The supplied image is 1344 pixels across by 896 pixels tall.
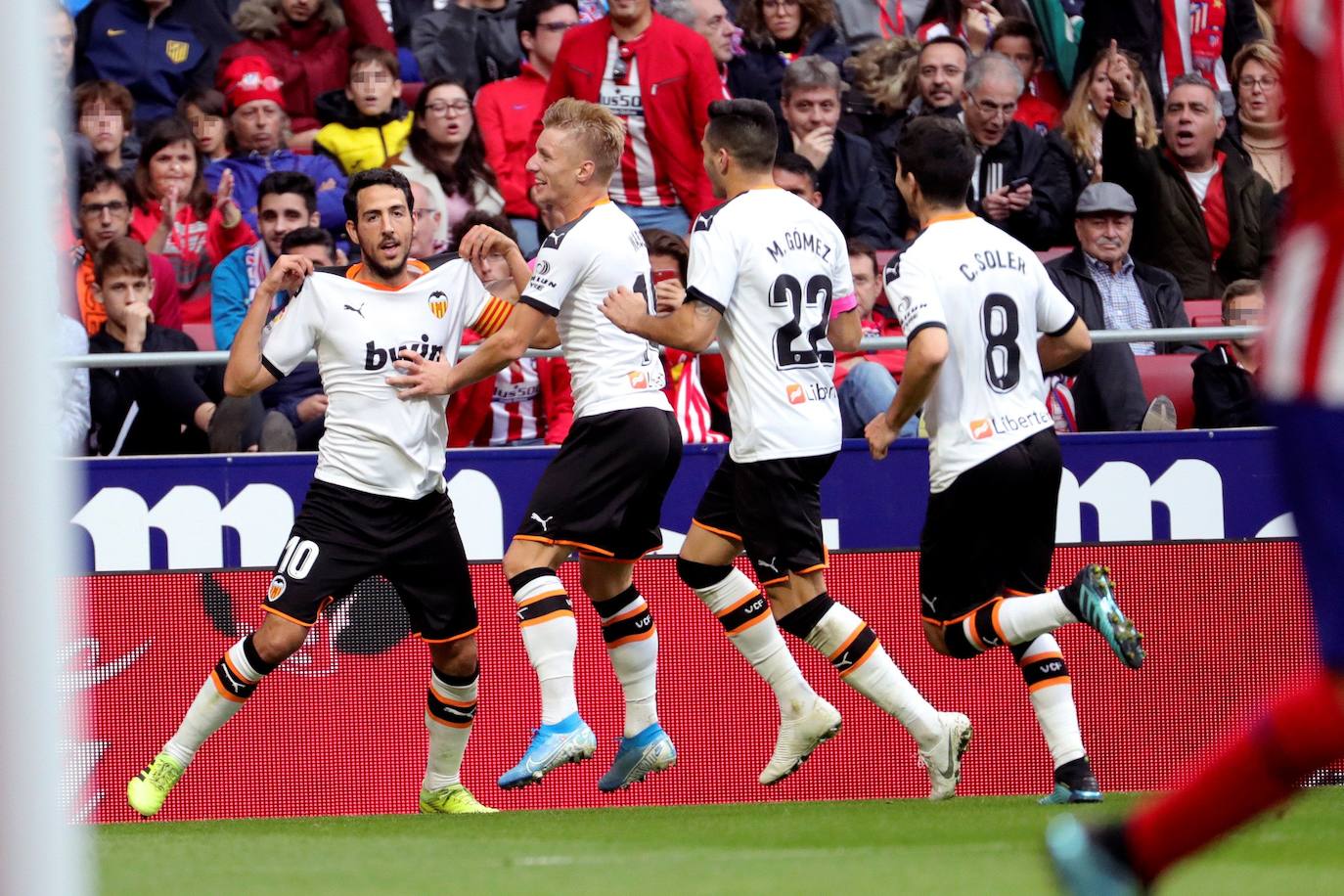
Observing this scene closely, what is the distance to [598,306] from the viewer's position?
781cm

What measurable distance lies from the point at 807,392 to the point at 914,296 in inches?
23.0

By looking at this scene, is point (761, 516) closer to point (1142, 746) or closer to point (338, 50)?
point (1142, 746)

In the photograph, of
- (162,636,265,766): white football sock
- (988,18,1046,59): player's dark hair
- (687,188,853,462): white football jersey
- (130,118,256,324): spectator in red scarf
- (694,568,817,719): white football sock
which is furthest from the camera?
(988,18,1046,59): player's dark hair

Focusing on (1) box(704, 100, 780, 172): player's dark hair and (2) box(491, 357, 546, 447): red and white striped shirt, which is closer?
(1) box(704, 100, 780, 172): player's dark hair

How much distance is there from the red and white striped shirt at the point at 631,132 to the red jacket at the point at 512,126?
52 centimetres

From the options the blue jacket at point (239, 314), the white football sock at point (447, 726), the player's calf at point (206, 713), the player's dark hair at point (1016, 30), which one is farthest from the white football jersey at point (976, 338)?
the player's dark hair at point (1016, 30)

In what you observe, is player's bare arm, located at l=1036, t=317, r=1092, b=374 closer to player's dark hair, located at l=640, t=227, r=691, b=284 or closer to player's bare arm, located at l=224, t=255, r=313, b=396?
player's dark hair, located at l=640, t=227, r=691, b=284

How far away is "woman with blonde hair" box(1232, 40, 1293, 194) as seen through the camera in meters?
12.2

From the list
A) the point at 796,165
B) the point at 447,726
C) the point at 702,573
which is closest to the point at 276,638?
the point at 447,726

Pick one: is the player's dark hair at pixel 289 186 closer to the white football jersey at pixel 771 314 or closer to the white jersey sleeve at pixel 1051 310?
the white football jersey at pixel 771 314

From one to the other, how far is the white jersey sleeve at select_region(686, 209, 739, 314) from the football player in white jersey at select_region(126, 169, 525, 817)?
3.24 ft

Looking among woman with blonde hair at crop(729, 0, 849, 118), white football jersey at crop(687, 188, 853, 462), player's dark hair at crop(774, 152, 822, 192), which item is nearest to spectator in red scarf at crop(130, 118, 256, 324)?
player's dark hair at crop(774, 152, 822, 192)

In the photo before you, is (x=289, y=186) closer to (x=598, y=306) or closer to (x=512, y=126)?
(x=512, y=126)

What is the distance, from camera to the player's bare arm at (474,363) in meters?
7.63
